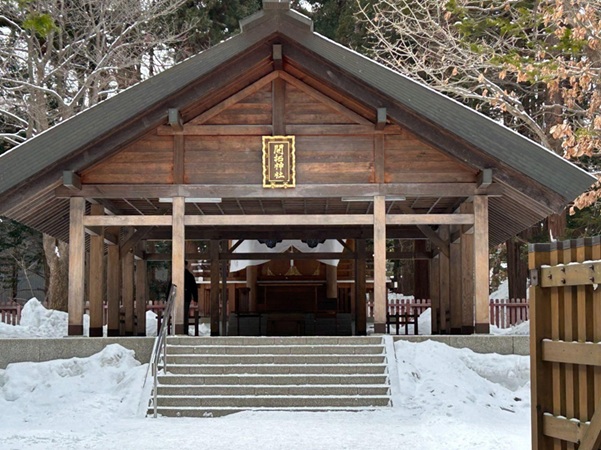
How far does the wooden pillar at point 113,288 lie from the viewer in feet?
63.2

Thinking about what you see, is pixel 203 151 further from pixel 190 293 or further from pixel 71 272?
pixel 190 293

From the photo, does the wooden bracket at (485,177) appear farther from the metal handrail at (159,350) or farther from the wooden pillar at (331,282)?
A: the wooden pillar at (331,282)

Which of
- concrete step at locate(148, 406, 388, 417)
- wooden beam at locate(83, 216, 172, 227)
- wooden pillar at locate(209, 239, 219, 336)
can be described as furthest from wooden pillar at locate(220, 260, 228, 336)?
concrete step at locate(148, 406, 388, 417)

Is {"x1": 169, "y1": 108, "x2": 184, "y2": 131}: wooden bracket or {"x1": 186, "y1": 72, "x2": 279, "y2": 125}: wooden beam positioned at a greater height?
{"x1": 186, "y1": 72, "x2": 279, "y2": 125}: wooden beam

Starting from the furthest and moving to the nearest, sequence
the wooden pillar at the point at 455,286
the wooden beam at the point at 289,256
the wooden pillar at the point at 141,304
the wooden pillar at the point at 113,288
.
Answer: the wooden pillar at the point at 141,304, the wooden beam at the point at 289,256, the wooden pillar at the point at 113,288, the wooden pillar at the point at 455,286

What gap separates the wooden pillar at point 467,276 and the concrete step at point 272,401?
5.58 m

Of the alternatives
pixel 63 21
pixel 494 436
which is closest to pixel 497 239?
pixel 494 436

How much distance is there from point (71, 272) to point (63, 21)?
1213 centimetres

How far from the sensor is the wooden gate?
479 centimetres

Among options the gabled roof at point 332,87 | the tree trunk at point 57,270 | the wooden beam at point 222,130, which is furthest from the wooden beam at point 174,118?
the tree trunk at point 57,270

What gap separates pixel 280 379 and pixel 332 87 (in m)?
5.09

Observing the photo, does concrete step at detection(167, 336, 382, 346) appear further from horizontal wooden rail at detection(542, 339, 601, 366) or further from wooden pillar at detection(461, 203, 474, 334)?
horizontal wooden rail at detection(542, 339, 601, 366)

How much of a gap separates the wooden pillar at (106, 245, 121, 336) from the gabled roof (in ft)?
13.2

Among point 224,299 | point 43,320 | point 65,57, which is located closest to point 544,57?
point 224,299
